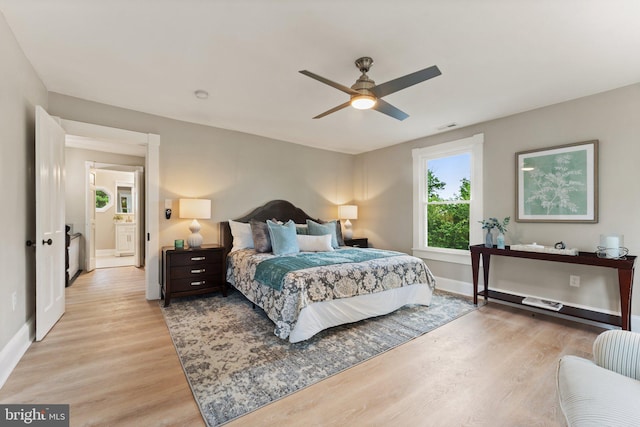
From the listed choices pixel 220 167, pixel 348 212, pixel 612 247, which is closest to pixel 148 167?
pixel 220 167

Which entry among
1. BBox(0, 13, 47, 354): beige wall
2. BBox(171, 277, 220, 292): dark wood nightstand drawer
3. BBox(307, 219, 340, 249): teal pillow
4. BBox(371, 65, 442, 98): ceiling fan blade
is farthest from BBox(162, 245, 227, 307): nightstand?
BBox(371, 65, 442, 98): ceiling fan blade

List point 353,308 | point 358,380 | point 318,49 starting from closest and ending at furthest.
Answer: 1. point 358,380
2. point 318,49
3. point 353,308

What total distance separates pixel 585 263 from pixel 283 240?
323cm

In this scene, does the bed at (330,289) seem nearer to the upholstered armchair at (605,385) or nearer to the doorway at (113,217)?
the upholstered armchair at (605,385)

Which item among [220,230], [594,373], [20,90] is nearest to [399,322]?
[594,373]

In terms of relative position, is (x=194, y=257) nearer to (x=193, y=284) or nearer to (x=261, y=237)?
(x=193, y=284)

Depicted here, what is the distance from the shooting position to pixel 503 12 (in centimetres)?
184

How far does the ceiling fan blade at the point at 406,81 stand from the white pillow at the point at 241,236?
276 centimetres

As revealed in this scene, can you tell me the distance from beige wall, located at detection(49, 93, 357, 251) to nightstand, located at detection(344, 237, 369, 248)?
741 millimetres

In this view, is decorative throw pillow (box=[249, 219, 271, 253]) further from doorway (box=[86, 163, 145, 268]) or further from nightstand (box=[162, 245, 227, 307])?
doorway (box=[86, 163, 145, 268])

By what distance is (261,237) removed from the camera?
387cm

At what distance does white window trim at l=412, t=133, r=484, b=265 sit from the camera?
4.02 metres

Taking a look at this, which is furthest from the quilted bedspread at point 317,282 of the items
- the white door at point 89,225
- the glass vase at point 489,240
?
the white door at point 89,225

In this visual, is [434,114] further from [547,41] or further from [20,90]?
[20,90]
